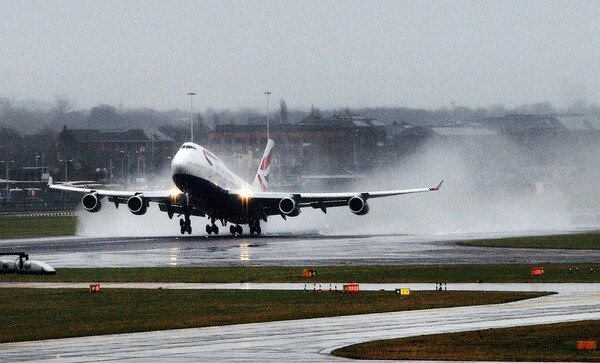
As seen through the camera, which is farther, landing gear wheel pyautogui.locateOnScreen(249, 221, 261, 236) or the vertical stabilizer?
the vertical stabilizer

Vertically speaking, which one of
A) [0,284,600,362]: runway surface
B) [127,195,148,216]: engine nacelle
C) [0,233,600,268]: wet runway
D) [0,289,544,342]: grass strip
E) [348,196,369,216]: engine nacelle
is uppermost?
[127,195,148,216]: engine nacelle

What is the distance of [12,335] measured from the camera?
137 ft

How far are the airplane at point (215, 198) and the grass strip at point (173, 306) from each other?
4045cm

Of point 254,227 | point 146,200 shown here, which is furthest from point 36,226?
point 254,227

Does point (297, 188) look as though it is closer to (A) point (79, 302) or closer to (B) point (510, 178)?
(B) point (510, 178)

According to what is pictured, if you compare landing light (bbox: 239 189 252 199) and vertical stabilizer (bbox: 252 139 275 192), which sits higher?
vertical stabilizer (bbox: 252 139 275 192)

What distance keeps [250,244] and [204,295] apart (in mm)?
37535

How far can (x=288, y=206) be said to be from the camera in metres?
103

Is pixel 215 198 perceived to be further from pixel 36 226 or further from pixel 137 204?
pixel 36 226

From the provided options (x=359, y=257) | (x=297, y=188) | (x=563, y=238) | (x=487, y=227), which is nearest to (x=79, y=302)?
(x=359, y=257)

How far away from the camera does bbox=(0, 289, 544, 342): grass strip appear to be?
44.1m

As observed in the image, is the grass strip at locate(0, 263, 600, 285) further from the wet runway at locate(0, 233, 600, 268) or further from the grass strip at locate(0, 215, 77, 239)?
the grass strip at locate(0, 215, 77, 239)

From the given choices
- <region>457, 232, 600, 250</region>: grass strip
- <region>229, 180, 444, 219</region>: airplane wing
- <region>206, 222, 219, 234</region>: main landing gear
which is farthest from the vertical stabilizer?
<region>457, 232, 600, 250</region>: grass strip

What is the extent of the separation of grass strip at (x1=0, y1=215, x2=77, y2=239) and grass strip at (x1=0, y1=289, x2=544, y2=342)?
173 feet
